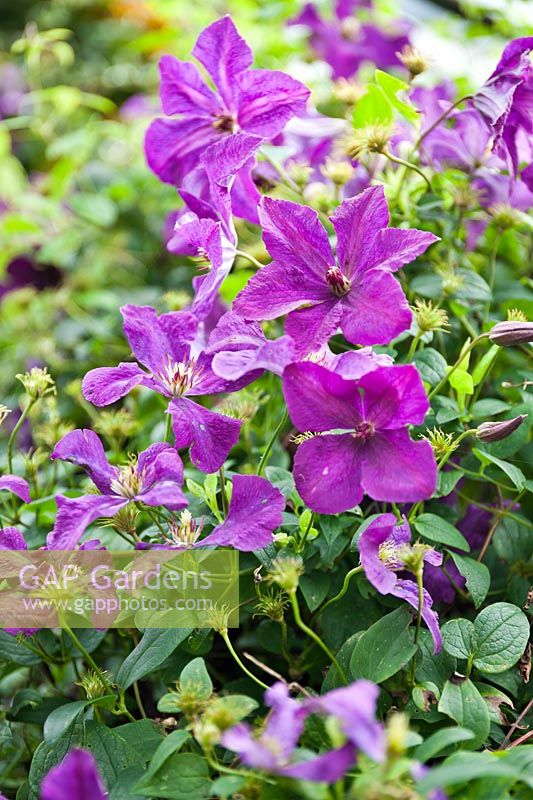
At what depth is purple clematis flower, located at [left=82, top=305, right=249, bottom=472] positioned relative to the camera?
569 millimetres

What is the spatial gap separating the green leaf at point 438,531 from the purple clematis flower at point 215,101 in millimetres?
330

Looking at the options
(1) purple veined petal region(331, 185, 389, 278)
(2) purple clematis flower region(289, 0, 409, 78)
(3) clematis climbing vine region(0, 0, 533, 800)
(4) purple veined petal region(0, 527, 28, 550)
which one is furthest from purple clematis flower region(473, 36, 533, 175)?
(2) purple clematis flower region(289, 0, 409, 78)

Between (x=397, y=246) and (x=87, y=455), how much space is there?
0.25 metres

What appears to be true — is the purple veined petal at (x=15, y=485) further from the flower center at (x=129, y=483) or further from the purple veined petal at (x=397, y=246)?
the purple veined petal at (x=397, y=246)

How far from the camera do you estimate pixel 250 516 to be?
538 mm

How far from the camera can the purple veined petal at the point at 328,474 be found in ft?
1.67

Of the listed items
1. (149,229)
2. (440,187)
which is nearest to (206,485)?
(440,187)

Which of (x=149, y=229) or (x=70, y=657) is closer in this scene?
(x=70, y=657)

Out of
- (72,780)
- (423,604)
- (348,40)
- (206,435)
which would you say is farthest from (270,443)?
(348,40)

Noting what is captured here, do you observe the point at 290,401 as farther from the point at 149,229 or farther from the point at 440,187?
the point at 149,229

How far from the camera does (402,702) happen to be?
56 cm

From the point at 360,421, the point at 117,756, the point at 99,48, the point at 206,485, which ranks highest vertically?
the point at 360,421

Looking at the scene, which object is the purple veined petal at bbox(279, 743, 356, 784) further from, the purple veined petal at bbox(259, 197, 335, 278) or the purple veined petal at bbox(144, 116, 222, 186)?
the purple veined petal at bbox(144, 116, 222, 186)

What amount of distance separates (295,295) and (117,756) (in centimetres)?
32
